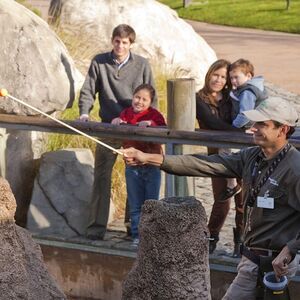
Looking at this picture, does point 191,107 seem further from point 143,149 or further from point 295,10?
point 295,10

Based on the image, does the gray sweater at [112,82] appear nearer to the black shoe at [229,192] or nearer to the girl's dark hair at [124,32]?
the girl's dark hair at [124,32]

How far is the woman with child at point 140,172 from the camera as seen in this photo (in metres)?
8.20

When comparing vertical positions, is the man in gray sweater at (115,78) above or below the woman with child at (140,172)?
above

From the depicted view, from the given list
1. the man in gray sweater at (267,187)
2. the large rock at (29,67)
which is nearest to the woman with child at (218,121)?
the large rock at (29,67)

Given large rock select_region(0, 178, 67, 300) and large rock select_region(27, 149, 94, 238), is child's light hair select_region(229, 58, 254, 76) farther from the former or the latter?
large rock select_region(0, 178, 67, 300)

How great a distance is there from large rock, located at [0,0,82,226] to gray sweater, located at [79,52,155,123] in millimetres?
332

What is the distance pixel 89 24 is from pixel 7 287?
1121 cm

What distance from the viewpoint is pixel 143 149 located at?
25.6 feet

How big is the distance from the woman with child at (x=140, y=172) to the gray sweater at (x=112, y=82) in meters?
0.51

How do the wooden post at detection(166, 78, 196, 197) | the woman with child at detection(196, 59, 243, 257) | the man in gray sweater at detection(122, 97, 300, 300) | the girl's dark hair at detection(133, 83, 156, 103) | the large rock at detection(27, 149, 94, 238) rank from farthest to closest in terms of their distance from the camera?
the large rock at detection(27, 149, 94, 238) < the girl's dark hair at detection(133, 83, 156, 103) < the woman with child at detection(196, 59, 243, 257) < the wooden post at detection(166, 78, 196, 197) < the man in gray sweater at detection(122, 97, 300, 300)

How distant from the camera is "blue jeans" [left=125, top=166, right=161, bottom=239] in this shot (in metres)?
8.20

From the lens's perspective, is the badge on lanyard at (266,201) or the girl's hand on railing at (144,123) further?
the girl's hand on railing at (144,123)

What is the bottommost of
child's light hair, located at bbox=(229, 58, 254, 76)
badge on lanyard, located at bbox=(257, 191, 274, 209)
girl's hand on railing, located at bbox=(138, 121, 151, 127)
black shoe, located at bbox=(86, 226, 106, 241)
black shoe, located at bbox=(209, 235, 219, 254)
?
black shoe, located at bbox=(86, 226, 106, 241)

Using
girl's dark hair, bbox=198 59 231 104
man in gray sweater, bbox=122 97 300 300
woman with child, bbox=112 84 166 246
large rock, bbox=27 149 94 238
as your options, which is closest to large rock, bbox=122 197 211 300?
man in gray sweater, bbox=122 97 300 300
